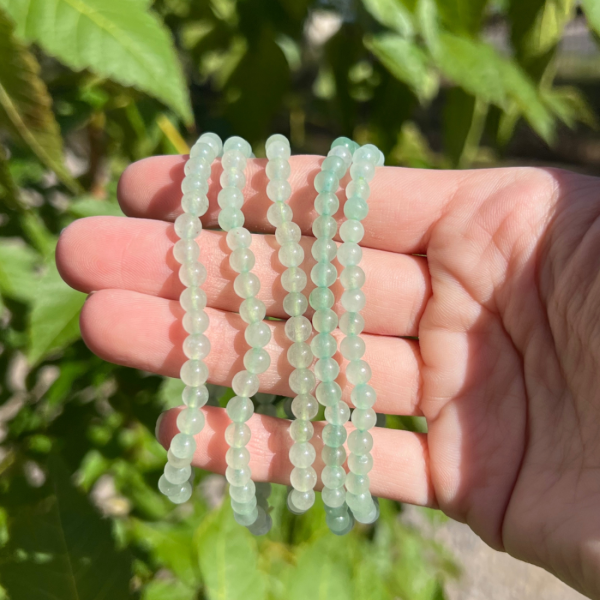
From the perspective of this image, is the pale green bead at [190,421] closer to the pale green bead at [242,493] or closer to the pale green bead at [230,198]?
the pale green bead at [242,493]

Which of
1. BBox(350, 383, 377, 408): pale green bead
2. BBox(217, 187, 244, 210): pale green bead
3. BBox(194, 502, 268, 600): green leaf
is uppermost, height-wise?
BBox(217, 187, 244, 210): pale green bead

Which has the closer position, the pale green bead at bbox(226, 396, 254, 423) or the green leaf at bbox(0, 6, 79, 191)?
the green leaf at bbox(0, 6, 79, 191)

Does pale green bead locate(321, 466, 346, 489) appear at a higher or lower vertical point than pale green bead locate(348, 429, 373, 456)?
lower

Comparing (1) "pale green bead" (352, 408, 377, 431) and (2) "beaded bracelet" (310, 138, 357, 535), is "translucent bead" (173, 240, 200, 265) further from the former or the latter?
(1) "pale green bead" (352, 408, 377, 431)

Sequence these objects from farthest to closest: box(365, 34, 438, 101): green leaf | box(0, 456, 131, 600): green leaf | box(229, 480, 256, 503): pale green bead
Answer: box(365, 34, 438, 101): green leaf, box(229, 480, 256, 503): pale green bead, box(0, 456, 131, 600): green leaf

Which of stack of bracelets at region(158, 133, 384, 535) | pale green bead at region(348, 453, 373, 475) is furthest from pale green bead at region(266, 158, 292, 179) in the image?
pale green bead at region(348, 453, 373, 475)

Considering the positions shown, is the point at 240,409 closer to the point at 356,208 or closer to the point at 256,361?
the point at 256,361
